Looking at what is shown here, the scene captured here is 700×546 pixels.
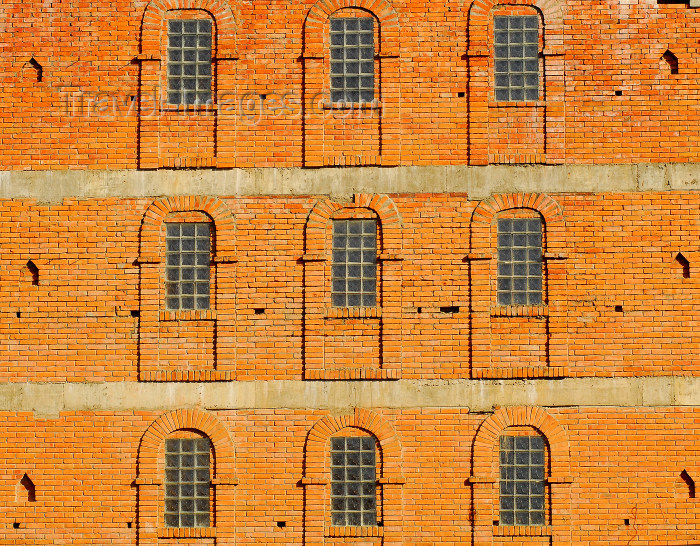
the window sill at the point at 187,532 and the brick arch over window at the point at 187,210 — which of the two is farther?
the brick arch over window at the point at 187,210

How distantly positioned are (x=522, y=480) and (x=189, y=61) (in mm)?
7580

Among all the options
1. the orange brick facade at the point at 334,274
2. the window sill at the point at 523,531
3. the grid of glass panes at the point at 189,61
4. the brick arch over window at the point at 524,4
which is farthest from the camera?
the grid of glass panes at the point at 189,61

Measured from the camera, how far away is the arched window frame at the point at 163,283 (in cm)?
1022

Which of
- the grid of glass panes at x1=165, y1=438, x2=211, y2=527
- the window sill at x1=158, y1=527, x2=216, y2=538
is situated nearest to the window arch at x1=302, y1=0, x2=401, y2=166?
the grid of glass panes at x1=165, y1=438, x2=211, y2=527

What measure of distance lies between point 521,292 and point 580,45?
3.62 meters

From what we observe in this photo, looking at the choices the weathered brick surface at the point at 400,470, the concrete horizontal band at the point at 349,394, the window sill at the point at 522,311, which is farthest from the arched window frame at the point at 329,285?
the window sill at the point at 522,311

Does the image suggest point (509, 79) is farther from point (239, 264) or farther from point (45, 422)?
point (45, 422)

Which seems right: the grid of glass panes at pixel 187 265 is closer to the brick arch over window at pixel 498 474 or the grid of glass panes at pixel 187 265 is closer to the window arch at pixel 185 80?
the window arch at pixel 185 80

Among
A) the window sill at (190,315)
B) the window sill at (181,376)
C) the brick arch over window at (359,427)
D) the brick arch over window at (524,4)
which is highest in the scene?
the brick arch over window at (524,4)

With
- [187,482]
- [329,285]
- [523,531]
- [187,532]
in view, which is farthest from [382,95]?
[187,532]

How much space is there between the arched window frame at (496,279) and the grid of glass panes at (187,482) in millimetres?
3976

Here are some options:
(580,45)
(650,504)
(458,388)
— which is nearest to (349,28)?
(580,45)

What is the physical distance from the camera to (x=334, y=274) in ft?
34.1

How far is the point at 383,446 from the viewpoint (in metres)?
10.2
